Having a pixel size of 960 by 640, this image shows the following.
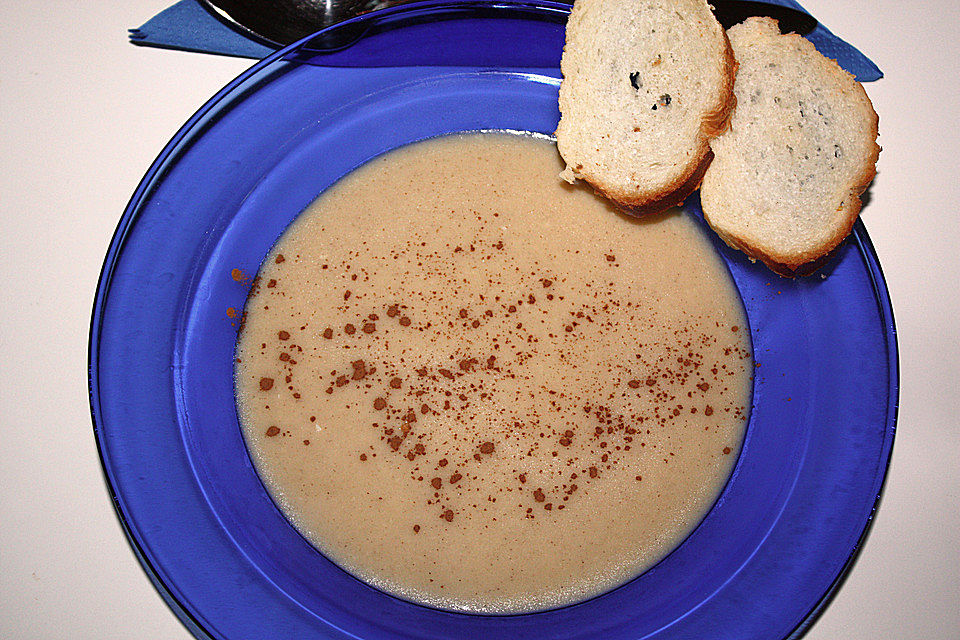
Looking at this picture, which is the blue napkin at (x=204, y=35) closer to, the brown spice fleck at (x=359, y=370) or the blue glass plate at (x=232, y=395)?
the blue glass plate at (x=232, y=395)

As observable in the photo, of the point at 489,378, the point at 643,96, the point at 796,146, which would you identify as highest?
the point at 643,96

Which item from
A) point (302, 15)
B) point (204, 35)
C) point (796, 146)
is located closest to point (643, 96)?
point (796, 146)

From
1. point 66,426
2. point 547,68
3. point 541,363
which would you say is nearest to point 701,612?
point 541,363

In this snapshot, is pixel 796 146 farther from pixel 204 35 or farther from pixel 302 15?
pixel 204 35

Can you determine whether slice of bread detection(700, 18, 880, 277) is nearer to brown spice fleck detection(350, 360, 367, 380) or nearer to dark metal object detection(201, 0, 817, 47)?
dark metal object detection(201, 0, 817, 47)

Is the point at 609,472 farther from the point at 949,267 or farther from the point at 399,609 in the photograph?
the point at 949,267

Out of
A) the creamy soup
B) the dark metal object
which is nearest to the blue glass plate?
the creamy soup
